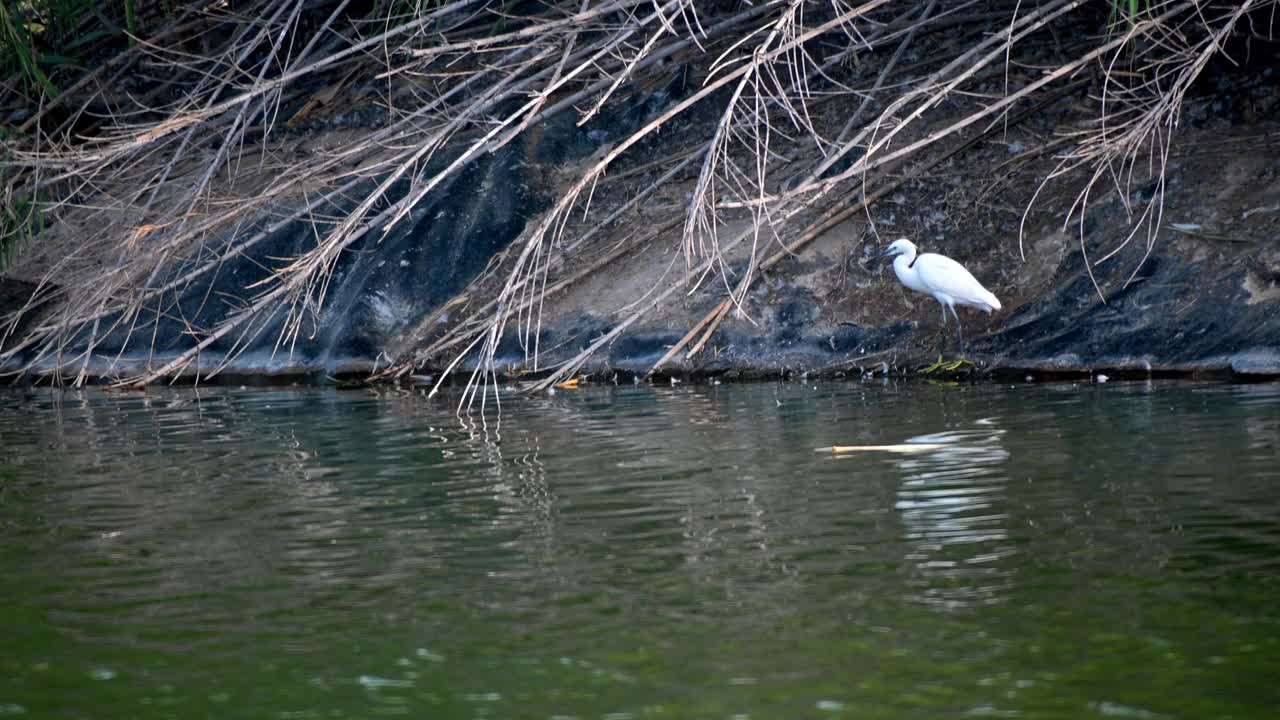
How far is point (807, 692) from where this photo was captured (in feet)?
12.2

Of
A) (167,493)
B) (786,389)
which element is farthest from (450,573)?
(786,389)

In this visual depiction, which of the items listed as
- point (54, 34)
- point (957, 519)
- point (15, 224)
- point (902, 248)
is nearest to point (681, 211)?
point (902, 248)

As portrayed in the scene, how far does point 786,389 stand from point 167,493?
5003 millimetres

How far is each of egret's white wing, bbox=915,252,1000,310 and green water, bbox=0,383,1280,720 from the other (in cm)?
218

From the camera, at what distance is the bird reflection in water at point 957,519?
15.1 feet

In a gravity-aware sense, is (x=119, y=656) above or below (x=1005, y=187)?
below

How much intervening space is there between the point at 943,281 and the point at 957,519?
18.0 ft

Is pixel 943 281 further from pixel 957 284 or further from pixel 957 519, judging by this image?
pixel 957 519

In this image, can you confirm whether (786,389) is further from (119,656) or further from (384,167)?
(119,656)

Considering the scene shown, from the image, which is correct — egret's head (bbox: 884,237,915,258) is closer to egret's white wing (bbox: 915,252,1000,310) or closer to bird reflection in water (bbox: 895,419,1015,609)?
egret's white wing (bbox: 915,252,1000,310)

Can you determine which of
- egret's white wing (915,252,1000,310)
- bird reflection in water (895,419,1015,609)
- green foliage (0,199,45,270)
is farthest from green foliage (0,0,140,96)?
bird reflection in water (895,419,1015,609)

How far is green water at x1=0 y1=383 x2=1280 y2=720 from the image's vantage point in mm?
3812

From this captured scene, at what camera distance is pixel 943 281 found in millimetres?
10836

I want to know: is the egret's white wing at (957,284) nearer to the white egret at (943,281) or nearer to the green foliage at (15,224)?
the white egret at (943,281)
